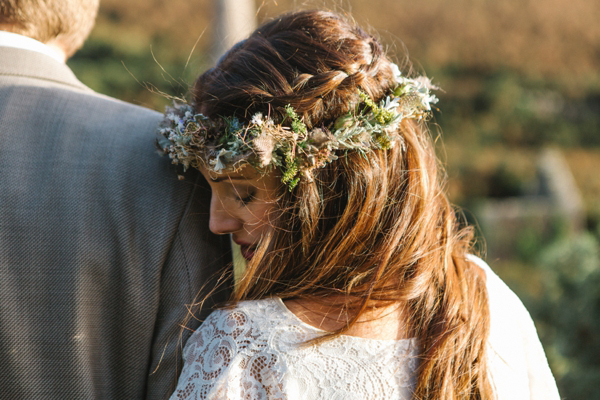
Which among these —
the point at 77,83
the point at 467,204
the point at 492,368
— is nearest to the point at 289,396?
the point at 492,368

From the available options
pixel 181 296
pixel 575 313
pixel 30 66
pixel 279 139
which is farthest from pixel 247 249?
pixel 575 313

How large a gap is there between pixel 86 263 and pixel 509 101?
1548cm

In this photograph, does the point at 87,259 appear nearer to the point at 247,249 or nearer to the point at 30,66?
the point at 247,249

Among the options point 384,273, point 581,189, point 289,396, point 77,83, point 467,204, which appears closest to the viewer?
point 289,396

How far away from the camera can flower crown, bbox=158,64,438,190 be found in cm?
145

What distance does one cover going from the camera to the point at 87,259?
1.48 m

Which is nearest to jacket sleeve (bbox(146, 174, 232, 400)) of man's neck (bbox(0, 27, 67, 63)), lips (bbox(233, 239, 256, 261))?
lips (bbox(233, 239, 256, 261))

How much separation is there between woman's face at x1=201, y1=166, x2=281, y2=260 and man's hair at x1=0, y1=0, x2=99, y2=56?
0.73m

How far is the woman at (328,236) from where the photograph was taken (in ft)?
4.54

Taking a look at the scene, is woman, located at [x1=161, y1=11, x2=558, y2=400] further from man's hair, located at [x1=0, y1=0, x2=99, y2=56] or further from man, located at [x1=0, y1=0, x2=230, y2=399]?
man's hair, located at [x1=0, y1=0, x2=99, y2=56]

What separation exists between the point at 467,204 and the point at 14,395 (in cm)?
946

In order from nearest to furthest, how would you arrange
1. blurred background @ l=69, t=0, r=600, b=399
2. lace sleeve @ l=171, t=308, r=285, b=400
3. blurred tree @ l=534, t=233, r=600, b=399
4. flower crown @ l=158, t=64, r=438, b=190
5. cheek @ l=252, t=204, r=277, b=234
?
lace sleeve @ l=171, t=308, r=285, b=400 < flower crown @ l=158, t=64, r=438, b=190 < cheek @ l=252, t=204, r=277, b=234 < blurred tree @ l=534, t=233, r=600, b=399 < blurred background @ l=69, t=0, r=600, b=399

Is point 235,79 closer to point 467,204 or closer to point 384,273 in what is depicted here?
point 384,273

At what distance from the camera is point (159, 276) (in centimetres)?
150
